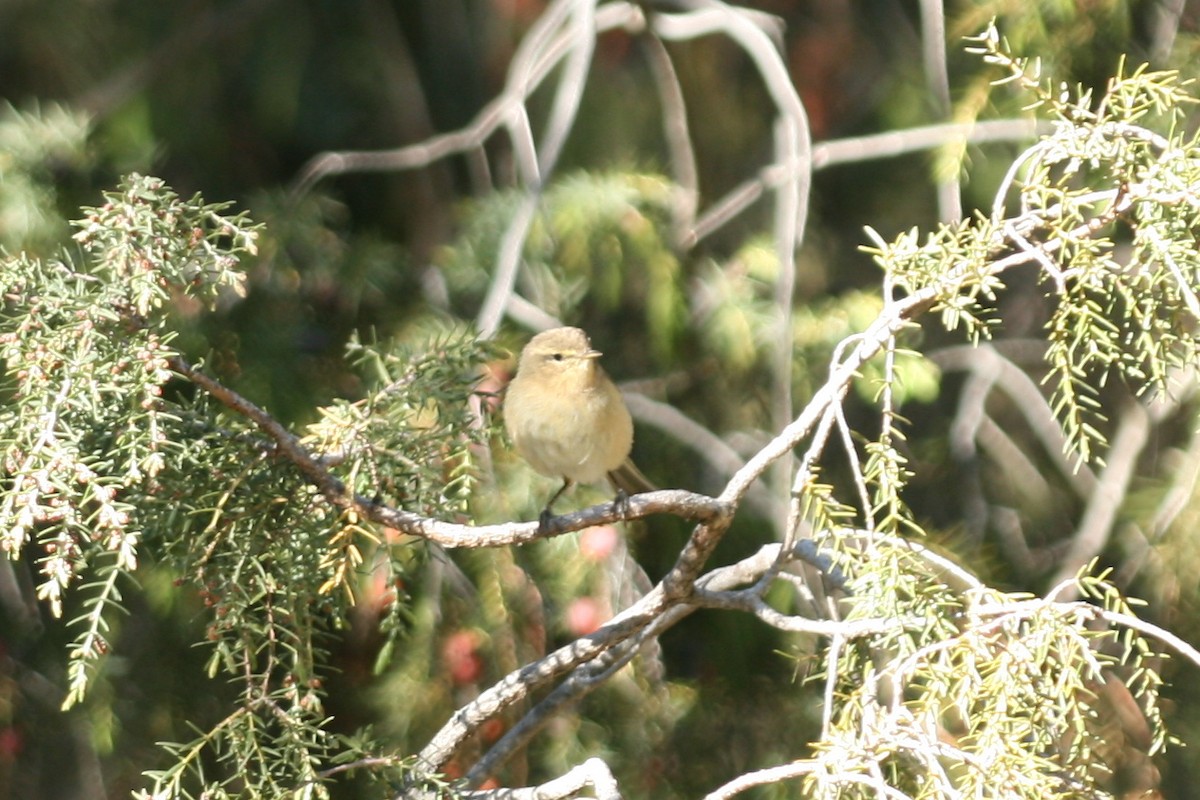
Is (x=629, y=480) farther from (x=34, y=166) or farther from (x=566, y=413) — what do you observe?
(x=34, y=166)

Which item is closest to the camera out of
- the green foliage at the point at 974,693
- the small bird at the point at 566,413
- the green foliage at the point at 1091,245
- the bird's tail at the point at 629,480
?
the green foliage at the point at 974,693

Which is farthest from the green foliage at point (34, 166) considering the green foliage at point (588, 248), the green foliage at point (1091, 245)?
the green foliage at point (1091, 245)

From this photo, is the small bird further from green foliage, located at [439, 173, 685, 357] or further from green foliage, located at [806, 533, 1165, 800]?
green foliage, located at [806, 533, 1165, 800]

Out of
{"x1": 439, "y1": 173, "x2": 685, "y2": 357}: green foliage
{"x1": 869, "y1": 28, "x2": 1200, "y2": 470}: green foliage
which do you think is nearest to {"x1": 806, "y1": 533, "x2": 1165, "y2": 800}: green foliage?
{"x1": 869, "y1": 28, "x2": 1200, "y2": 470}: green foliage

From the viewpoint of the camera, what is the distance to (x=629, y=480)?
10.6 feet

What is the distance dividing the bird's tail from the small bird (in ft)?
0.51

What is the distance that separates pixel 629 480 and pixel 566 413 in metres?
0.42

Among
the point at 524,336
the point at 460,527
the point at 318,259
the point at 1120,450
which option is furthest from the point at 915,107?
the point at 460,527

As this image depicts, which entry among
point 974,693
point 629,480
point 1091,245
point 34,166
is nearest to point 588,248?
point 629,480

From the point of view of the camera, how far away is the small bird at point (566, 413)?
2875 millimetres

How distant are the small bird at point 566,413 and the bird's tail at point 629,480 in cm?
16

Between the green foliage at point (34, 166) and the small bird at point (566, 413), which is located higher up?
the green foliage at point (34, 166)

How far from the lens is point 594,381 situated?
2988 millimetres

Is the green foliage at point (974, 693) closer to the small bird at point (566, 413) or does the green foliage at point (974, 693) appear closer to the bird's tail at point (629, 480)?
the small bird at point (566, 413)
